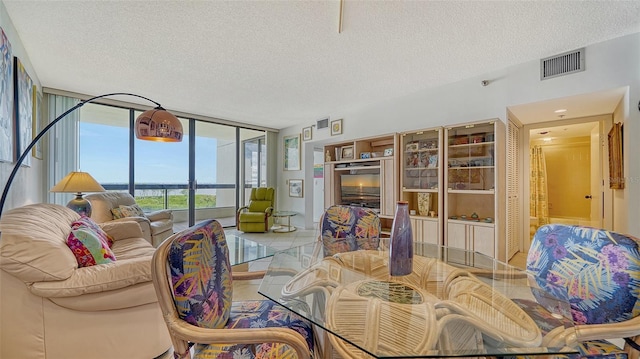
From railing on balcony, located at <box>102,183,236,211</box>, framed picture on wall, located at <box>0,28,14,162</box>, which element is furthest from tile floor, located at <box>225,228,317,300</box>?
framed picture on wall, located at <box>0,28,14,162</box>

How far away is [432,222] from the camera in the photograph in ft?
11.4

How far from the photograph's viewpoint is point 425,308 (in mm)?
1151

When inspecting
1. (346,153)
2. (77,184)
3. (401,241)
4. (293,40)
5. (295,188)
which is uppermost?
(293,40)

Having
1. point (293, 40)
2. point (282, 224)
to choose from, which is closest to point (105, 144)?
point (282, 224)

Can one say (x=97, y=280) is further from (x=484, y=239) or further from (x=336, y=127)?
(x=336, y=127)

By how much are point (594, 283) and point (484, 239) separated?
1.94 meters

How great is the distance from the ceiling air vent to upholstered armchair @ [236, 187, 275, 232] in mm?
4853

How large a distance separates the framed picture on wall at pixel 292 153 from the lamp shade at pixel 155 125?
163 inches

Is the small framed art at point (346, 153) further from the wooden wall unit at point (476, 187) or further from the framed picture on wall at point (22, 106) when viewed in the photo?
the framed picture on wall at point (22, 106)

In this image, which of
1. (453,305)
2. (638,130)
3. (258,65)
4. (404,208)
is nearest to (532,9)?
(638,130)

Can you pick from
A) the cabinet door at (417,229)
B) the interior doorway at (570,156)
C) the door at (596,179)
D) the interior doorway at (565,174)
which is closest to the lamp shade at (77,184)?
the cabinet door at (417,229)

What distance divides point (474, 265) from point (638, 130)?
2229 mm

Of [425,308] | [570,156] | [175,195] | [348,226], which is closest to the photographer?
[425,308]

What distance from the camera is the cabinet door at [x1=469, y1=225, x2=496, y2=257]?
300 cm
